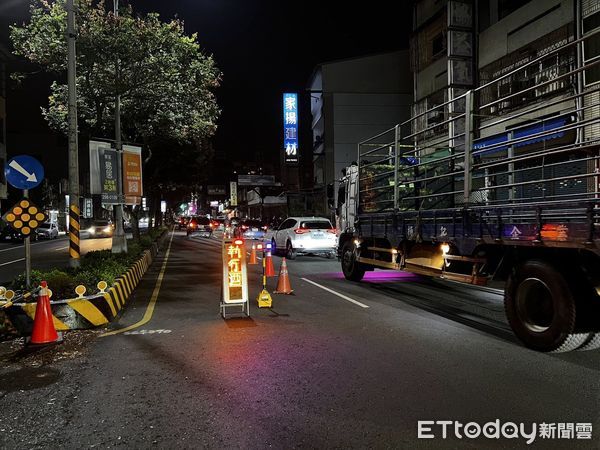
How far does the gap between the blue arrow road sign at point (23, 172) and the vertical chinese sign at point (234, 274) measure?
3.63 meters

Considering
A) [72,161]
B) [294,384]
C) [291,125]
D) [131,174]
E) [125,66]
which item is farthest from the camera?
[291,125]

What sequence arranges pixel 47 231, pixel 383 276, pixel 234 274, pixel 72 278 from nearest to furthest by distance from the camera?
pixel 234 274 < pixel 72 278 < pixel 383 276 < pixel 47 231

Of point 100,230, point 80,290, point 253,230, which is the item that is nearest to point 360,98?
point 253,230

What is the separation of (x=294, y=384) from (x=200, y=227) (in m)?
40.4

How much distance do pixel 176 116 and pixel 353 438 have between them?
52.0 ft

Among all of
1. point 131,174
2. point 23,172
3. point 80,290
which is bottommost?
point 80,290

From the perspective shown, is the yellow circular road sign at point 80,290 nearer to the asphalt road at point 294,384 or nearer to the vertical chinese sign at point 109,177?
the asphalt road at point 294,384

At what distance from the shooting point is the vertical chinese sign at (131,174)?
1861 centimetres

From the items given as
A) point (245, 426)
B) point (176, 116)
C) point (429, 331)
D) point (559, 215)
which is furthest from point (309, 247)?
point (245, 426)

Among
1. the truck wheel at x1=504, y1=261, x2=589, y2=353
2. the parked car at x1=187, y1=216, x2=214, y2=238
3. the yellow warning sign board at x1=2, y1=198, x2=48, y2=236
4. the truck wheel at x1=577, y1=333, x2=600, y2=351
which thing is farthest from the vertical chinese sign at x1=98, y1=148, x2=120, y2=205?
the parked car at x1=187, y1=216, x2=214, y2=238

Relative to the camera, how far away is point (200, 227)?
44.5 m

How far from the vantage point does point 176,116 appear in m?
17.9

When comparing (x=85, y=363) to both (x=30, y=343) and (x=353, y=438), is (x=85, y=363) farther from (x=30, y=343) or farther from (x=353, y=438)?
(x=353, y=438)

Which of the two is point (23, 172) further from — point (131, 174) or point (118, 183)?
point (131, 174)
